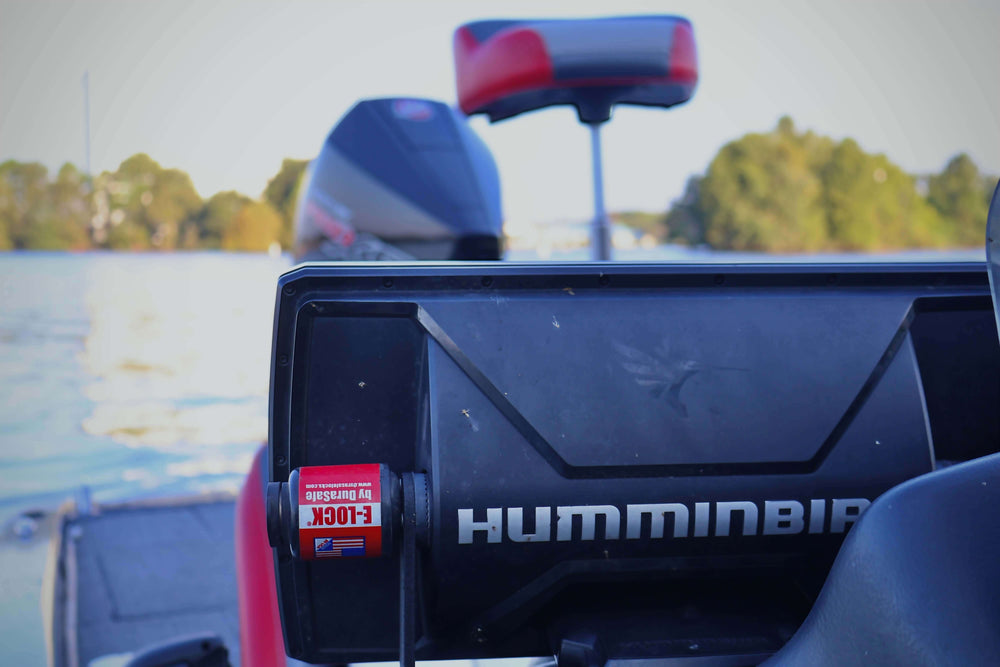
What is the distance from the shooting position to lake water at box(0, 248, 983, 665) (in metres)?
2.58

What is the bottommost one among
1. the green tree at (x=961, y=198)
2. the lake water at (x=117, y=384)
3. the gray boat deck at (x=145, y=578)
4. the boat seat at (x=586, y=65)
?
the gray boat deck at (x=145, y=578)

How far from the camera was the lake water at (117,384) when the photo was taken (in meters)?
2.58

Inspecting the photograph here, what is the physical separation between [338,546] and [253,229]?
2.39m

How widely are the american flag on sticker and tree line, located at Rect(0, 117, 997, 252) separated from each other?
125 cm

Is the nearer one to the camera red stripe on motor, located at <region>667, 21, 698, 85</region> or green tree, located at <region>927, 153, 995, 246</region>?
red stripe on motor, located at <region>667, 21, 698, 85</region>

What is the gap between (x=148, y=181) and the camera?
2.80 meters

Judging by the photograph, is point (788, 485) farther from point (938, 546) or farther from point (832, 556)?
point (938, 546)

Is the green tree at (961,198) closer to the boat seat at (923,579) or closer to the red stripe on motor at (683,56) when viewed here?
the red stripe on motor at (683,56)

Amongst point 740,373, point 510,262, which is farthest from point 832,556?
point 510,262

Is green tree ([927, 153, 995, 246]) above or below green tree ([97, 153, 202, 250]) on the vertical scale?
below

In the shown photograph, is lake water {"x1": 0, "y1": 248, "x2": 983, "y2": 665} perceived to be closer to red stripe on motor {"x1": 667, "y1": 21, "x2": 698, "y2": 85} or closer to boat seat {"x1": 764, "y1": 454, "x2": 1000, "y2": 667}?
red stripe on motor {"x1": 667, "y1": 21, "x2": 698, "y2": 85}

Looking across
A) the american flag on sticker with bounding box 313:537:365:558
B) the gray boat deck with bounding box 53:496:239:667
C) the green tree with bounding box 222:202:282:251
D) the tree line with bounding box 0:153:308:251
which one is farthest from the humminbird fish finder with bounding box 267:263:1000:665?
the green tree with bounding box 222:202:282:251

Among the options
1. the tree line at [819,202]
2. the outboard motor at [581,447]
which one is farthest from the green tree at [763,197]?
the outboard motor at [581,447]

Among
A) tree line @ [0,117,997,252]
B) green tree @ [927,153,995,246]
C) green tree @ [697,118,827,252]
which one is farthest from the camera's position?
green tree @ [697,118,827,252]
